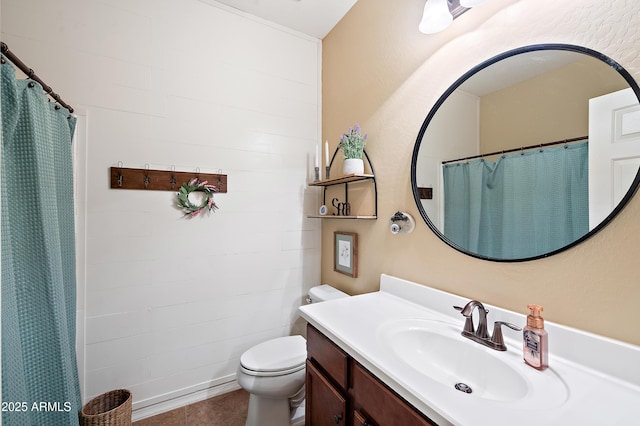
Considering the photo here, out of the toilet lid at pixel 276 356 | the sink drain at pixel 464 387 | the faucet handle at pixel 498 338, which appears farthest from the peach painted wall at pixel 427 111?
the toilet lid at pixel 276 356

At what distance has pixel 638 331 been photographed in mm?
746

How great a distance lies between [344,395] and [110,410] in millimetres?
1386

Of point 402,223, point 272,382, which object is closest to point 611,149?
point 402,223

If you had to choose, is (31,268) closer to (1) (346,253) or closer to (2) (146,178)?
(2) (146,178)

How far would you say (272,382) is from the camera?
57.1 inches

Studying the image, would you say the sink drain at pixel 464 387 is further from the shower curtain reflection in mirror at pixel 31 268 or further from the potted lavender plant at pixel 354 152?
the shower curtain reflection in mirror at pixel 31 268

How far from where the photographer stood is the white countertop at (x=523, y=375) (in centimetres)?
61

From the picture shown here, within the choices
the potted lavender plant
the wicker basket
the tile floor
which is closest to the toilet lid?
the tile floor

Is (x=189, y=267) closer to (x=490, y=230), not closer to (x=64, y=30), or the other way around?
(x=64, y=30)

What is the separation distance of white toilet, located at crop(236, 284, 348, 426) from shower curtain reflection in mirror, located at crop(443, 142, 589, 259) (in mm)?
1111

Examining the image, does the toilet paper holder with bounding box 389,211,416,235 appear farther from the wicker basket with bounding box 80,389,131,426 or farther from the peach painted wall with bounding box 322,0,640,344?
the wicker basket with bounding box 80,389,131,426

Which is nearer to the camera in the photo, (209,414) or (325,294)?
(209,414)

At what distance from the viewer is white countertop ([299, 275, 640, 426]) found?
2.01 feet

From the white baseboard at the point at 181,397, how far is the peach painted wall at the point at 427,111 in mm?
1020
